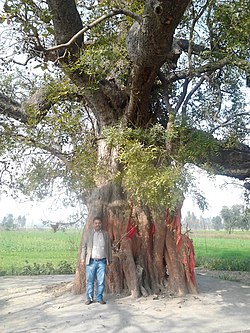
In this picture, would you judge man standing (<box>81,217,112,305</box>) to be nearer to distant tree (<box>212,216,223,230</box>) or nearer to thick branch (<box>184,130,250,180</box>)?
thick branch (<box>184,130,250,180</box>)

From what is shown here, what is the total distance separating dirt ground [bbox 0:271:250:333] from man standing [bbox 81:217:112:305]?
0.26 metres

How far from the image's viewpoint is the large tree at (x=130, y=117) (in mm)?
6387

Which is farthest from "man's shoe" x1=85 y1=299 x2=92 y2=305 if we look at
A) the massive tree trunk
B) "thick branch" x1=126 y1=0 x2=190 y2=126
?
"thick branch" x1=126 y1=0 x2=190 y2=126

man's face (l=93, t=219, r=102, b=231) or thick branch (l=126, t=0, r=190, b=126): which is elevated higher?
thick branch (l=126, t=0, r=190, b=126)

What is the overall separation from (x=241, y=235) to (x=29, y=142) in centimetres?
2006

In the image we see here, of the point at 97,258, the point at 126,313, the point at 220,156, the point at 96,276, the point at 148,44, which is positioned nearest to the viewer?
the point at 148,44

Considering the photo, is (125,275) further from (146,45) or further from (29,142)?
(146,45)

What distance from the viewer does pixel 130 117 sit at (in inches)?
321

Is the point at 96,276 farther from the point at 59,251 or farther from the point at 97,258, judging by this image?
the point at 59,251

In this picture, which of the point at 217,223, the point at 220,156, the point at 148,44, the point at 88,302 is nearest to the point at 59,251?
the point at 220,156

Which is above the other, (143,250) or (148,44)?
(148,44)

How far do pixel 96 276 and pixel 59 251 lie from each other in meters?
10.8

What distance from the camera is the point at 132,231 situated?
7.92 metres

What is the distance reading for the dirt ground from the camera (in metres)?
5.59
